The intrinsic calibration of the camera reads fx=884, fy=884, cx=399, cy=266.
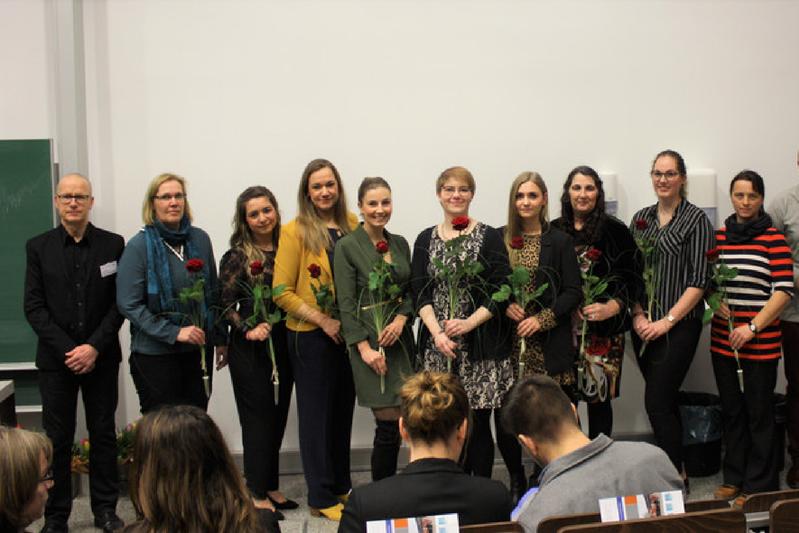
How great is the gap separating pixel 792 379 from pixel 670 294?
0.89 meters

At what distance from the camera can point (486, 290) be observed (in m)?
4.12

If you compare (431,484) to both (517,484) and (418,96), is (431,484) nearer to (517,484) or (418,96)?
(517,484)

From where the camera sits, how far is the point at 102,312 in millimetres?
4188

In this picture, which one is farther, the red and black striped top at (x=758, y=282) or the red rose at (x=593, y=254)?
the red and black striped top at (x=758, y=282)

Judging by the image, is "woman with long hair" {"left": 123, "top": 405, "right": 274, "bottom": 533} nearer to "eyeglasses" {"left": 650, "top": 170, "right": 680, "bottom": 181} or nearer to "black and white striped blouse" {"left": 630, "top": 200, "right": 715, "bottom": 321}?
"black and white striped blouse" {"left": 630, "top": 200, "right": 715, "bottom": 321}

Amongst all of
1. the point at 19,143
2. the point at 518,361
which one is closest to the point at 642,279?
the point at 518,361

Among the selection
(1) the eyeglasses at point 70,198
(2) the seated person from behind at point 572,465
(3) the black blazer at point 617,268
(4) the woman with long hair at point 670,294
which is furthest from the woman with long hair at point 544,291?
(1) the eyeglasses at point 70,198

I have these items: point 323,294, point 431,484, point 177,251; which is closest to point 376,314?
point 323,294

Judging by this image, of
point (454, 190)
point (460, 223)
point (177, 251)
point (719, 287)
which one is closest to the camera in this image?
point (460, 223)

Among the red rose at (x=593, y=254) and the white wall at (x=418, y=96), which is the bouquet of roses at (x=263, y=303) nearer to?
the white wall at (x=418, y=96)

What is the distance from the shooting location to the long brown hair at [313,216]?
4.20 meters

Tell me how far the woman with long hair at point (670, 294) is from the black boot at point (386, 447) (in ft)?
4.49

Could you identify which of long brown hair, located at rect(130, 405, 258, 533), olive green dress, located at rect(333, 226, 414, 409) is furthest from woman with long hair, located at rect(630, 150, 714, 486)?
long brown hair, located at rect(130, 405, 258, 533)

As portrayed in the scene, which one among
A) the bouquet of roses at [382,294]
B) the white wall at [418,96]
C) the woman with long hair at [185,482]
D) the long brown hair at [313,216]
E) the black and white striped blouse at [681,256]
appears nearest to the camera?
the woman with long hair at [185,482]
